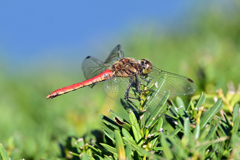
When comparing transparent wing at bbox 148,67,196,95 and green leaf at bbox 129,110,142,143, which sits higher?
transparent wing at bbox 148,67,196,95

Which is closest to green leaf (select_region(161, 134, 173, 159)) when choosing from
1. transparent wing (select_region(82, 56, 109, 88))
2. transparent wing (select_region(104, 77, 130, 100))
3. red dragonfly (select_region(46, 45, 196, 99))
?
red dragonfly (select_region(46, 45, 196, 99))

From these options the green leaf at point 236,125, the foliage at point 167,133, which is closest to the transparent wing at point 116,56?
the foliage at point 167,133

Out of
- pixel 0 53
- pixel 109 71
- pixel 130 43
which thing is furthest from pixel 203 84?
pixel 0 53

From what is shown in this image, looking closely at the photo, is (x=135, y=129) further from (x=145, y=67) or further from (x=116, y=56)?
(x=116, y=56)

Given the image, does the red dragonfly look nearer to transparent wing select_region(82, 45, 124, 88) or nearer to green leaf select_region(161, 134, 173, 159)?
transparent wing select_region(82, 45, 124, 88)

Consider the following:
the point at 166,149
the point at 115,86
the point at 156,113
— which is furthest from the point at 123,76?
the point at 166,149

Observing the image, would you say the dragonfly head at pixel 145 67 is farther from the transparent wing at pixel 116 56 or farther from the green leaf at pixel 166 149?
the green leaf at pixel 166 149

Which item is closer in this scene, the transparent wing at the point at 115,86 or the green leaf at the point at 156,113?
the green leaf at the point at 156,113

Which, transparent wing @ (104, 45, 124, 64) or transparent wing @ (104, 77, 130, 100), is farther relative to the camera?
transparent wing @ (104, 45, 124, 64)
